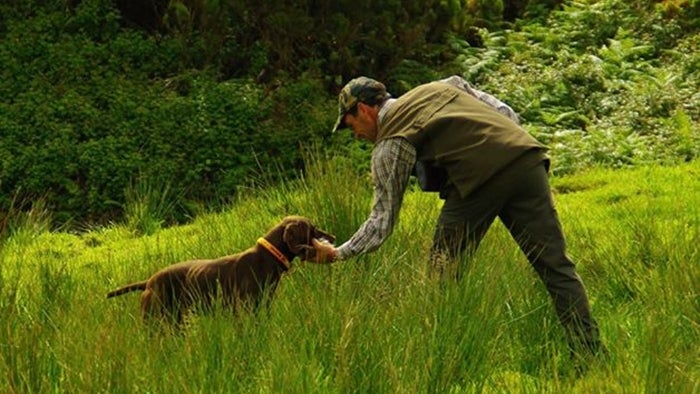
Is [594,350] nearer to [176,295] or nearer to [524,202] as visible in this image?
[524,202]

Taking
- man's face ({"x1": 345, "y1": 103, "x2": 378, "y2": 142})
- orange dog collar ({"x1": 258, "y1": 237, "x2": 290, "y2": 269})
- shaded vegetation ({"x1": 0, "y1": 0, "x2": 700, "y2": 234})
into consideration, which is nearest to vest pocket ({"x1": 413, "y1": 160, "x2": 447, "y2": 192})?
man's face ({"x1": 345, "y1": 103, "x2": 378, "y2": 142})

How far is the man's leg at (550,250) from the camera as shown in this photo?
6.67 metres

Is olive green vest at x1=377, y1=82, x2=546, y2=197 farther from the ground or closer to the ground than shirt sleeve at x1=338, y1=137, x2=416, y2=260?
farther from the ground

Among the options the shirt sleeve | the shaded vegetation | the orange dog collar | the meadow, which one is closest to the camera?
the meadow

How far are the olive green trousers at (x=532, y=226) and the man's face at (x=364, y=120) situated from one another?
552 millimetres

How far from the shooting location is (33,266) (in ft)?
27.0

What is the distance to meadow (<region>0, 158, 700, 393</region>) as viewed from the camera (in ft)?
17.6

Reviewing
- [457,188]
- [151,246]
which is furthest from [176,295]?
[151,246]

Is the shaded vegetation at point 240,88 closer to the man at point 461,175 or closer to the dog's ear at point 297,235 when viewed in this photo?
the dog's ear at point 297,235

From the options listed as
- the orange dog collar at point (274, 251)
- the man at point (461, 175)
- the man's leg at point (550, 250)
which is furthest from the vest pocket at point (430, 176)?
the orange dog collar at point (274, 251)

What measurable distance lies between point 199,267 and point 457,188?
58.7 inches

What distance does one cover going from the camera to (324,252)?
6.61m

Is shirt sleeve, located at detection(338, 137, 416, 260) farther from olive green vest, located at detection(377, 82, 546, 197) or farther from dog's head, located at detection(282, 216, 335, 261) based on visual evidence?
dog's head, located at detection(282, 216, 335, 261)

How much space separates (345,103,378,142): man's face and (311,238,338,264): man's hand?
63 cm
